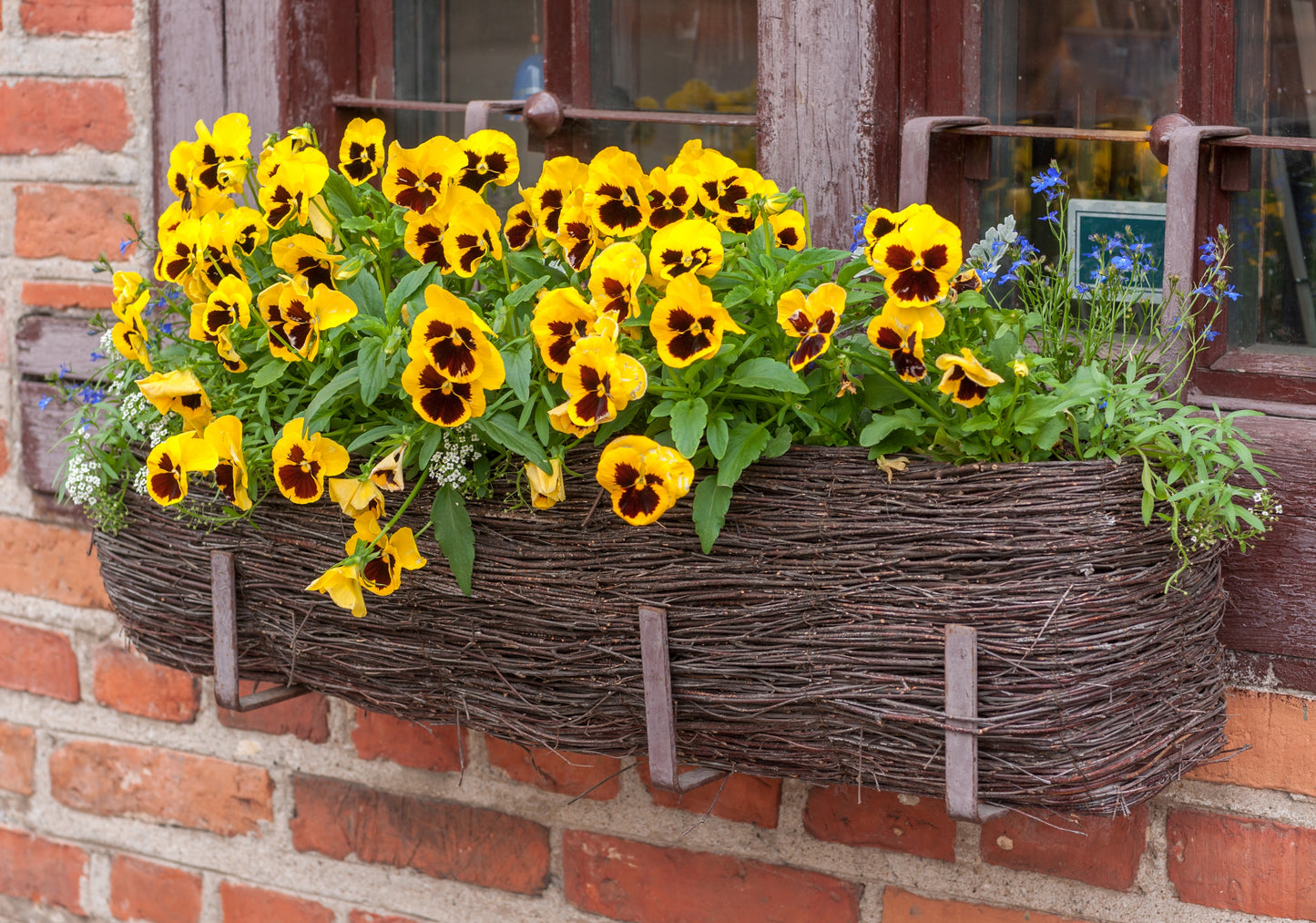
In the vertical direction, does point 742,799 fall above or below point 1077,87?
below

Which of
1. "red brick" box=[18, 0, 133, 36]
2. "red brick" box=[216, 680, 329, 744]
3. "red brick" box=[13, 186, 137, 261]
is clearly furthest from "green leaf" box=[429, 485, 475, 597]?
"red brick" box=[18, 0, 133, 36]

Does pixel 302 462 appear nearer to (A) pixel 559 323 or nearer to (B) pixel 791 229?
(A) pixel 559 323

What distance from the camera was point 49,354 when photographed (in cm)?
146

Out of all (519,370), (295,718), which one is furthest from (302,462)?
(295,718)

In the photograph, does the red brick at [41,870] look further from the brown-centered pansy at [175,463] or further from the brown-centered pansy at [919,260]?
the brown-centered pansy at [919,260]

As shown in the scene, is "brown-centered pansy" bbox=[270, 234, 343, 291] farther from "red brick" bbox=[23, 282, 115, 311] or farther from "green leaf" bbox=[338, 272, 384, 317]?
"red brick" bbox=[23, 282, 115, 311]

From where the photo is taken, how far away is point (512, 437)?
0.87 m

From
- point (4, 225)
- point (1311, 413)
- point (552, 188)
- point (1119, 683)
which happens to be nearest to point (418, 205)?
point (552, 188)

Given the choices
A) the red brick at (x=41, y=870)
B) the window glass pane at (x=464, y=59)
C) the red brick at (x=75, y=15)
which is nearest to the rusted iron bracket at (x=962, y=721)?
the window glass pane at (x=464, y=59)

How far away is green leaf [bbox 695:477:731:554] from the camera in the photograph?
0.86 m

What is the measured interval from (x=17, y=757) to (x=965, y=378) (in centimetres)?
140

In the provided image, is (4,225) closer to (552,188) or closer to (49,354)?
(49,354)

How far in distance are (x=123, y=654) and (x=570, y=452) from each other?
0.88 meters

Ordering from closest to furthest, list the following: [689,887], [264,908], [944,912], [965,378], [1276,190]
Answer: [965,378] < [1276,190] < [944,912] < [689,887] < [264,908]
